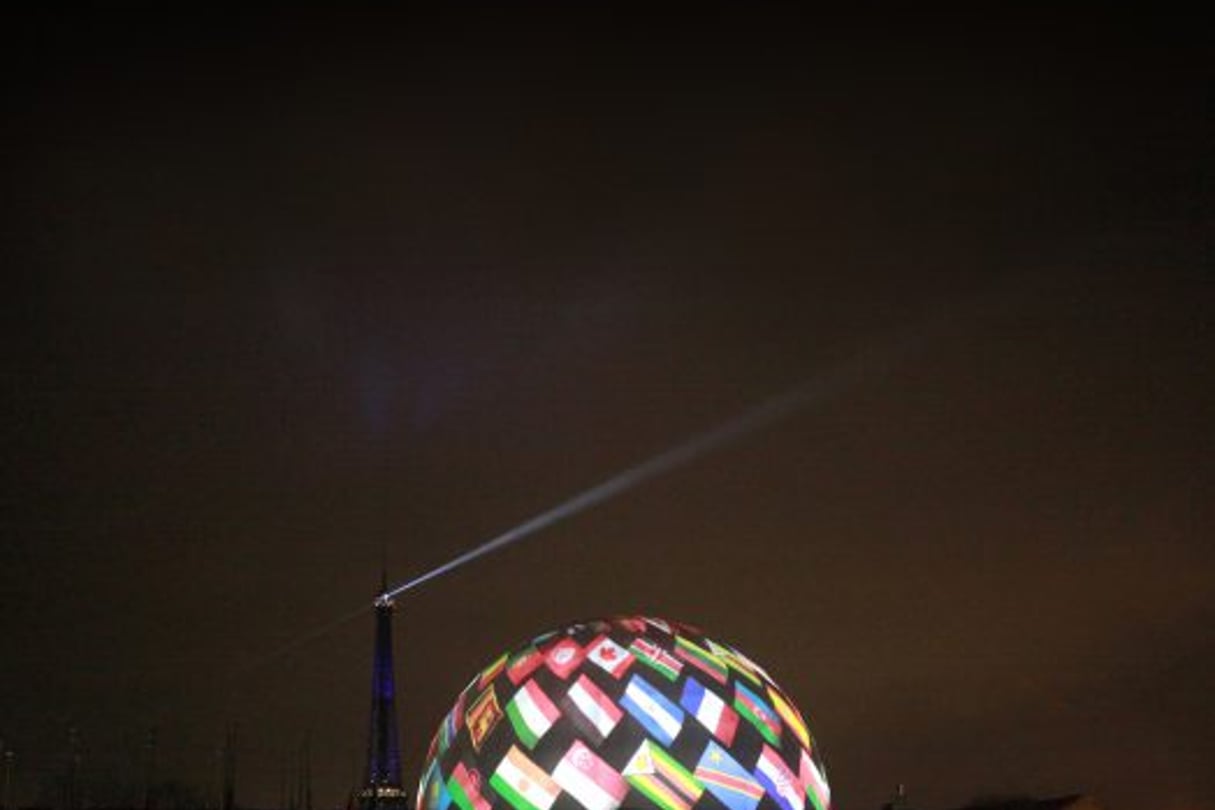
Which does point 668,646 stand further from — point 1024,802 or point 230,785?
point 230,785

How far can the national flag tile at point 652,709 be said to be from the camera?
1542 centimetres

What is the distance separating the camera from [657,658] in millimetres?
16219

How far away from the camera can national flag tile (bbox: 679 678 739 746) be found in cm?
1562

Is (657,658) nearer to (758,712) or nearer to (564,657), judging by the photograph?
(564,657)

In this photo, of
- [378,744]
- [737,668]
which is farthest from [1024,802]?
[378,744]

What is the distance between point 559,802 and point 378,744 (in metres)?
56.5

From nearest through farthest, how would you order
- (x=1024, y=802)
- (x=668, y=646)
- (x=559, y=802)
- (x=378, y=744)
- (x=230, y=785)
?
(x=559, y=802)
(x=668, y=646)
(x=1024, y=802)
(x=230, y=785)
(x=378, y=744)

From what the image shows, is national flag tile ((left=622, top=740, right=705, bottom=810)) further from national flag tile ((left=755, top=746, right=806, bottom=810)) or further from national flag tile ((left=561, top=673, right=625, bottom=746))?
national flag tile ((left=755, top=746, right=806, bottom=810))

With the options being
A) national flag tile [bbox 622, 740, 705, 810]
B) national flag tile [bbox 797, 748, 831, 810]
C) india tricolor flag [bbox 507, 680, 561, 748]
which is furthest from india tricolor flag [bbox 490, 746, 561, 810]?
Result: national flag tile [bbox 797, 748, 831, 810]

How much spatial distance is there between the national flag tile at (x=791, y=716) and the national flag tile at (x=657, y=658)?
1.28 meters

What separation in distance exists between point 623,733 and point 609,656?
0.97 meters

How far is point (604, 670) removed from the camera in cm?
1598

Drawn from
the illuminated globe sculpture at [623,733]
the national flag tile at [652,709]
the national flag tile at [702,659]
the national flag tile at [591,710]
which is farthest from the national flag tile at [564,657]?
the national flag tile at [702,659]

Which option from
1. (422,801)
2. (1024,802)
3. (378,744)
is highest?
(422,801)
